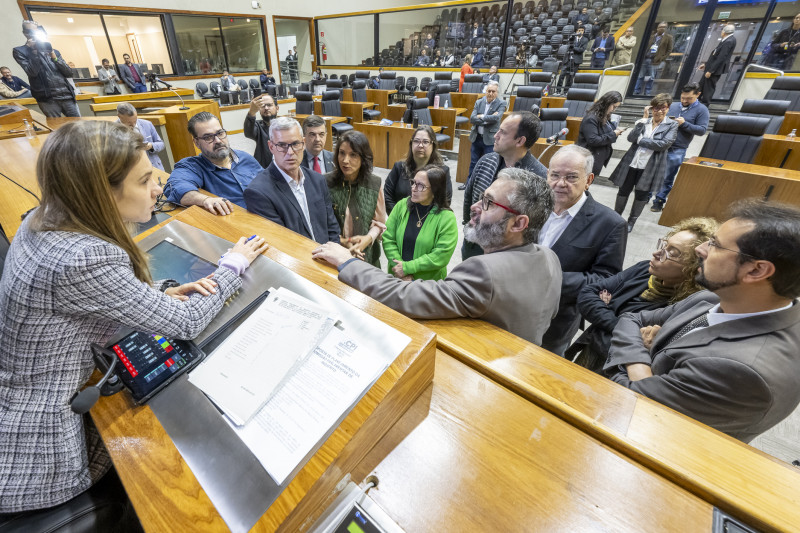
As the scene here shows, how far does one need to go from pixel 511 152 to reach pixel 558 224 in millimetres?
719

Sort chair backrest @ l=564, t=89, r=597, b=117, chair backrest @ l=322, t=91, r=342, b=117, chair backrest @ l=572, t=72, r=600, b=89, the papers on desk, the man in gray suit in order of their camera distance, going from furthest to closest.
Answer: chair backrest @ l=572, t=72, r=600, b=89 → chair backrest @ l=322, t=91, r=342, b=117 → chair backrest @ l=564, t=89, r=597, b=117 → the man in gray suit → the papers on desk

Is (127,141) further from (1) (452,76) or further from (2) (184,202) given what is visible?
(1) (452,76)

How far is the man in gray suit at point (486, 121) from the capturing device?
4.70m

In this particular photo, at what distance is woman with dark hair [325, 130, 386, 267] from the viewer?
2.19 m

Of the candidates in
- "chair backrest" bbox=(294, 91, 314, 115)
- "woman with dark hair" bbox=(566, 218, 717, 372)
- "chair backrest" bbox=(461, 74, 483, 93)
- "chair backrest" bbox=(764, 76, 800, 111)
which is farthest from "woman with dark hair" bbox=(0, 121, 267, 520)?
"chair backrest" bbox=(764, 76, 800, 111)

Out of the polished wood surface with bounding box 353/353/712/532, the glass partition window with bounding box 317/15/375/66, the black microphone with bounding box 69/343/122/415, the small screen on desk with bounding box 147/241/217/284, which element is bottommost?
the polished wood surface with bounding box 353/353/712/532

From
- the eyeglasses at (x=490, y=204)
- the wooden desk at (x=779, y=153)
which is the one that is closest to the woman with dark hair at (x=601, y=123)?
the wooden desk at (x=779, y=153)

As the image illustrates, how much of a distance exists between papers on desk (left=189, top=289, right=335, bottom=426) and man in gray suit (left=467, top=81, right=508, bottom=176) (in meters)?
4.34

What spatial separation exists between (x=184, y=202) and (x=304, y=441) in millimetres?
1574

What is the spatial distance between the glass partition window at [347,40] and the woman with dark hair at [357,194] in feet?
40.0

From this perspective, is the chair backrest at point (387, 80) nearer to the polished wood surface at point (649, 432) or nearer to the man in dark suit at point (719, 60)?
the man in dark suit at point (719, 60)

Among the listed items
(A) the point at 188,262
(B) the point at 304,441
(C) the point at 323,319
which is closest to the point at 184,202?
(A) the point at 188,262

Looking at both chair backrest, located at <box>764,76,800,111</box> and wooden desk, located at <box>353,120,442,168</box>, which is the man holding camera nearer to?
wooden desk, located at <box>353,120,442,168</box>

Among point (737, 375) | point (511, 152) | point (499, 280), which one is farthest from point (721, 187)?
point (499, 280)
